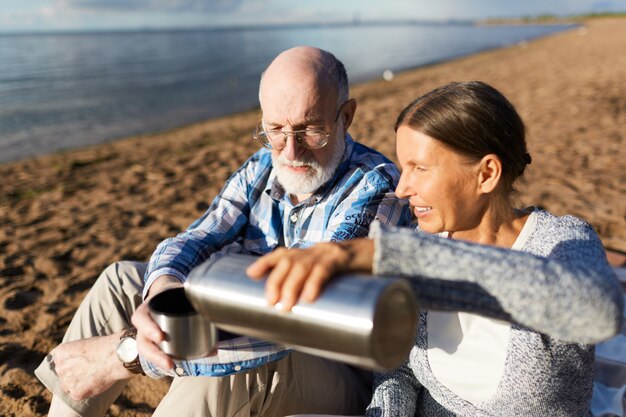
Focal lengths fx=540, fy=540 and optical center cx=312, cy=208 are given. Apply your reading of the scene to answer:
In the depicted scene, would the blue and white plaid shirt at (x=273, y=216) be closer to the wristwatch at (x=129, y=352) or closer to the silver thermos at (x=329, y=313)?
the wristwatch at (x=129, y=352)

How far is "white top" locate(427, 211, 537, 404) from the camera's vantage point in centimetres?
166

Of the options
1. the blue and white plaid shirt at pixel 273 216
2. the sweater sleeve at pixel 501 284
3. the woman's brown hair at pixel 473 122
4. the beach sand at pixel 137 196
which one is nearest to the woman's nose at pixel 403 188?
the woman's brown hair at pixel 473 122

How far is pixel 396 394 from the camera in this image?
1.95 m

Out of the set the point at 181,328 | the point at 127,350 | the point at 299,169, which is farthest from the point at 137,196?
the point at 181,328

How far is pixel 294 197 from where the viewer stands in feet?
8.41

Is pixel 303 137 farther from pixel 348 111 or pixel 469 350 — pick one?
pixel 469 350

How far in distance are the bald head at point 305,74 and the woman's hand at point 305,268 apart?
4.72 ft

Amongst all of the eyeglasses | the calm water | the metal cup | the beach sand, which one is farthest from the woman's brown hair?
the calm water

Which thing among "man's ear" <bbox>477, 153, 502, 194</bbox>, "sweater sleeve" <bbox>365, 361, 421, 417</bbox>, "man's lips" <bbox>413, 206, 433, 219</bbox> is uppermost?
"man's ear" <bbox>477, 153, 502, 194</bbox>

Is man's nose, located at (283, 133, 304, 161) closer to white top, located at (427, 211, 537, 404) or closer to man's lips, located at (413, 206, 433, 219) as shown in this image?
man's lips, located at (413, 206, 433, 219)

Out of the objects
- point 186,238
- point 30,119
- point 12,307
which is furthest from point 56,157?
point 186,238

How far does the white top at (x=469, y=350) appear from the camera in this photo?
166 cm

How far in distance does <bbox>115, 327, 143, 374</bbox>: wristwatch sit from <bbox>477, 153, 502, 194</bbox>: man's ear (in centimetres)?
129

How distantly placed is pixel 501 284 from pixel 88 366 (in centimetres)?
166
